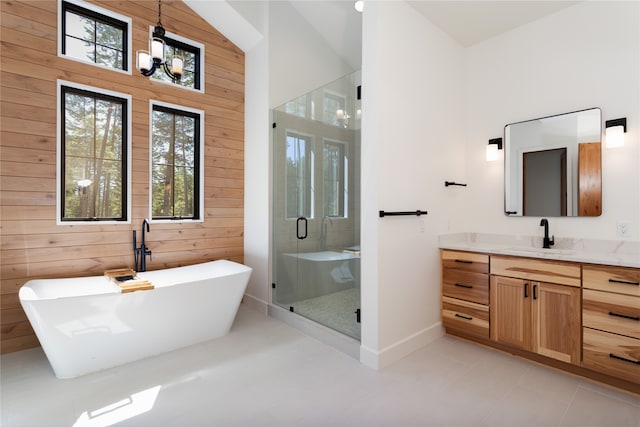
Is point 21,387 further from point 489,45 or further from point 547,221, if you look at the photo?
point 489,45

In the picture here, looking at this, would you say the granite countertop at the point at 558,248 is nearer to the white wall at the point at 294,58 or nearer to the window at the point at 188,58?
the white wall at the point at 294,58

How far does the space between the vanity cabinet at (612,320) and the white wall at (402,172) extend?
1.09 metres

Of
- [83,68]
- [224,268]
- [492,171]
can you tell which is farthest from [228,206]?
[492,171]

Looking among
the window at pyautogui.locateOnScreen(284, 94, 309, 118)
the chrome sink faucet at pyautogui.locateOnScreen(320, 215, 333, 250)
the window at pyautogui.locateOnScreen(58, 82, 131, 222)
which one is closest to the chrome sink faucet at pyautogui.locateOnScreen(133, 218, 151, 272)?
the window at pyautogui.locateOnScreen(58, 82, 131, 222)

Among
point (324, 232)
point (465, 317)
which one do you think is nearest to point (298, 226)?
point (324, 232)

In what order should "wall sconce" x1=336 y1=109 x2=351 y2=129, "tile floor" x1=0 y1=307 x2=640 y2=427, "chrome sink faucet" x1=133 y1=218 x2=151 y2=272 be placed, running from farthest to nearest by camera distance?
"chrome sink faucet" x1=133 y1=218 x2=151 y2=272 < "wall sconce" x1=336 y1=109 x2=351 y2=129 < "tile floor" x1=0 y1=307 x2=640 y2=427

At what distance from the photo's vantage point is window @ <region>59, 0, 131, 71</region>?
291cm

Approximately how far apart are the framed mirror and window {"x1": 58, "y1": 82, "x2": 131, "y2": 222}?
3.72m

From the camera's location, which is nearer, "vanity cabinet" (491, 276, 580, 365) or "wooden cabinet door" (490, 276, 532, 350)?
"vanity cabinet" (491, 276, 580, 365)

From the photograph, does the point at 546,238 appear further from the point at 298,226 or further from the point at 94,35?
the point at 94,35

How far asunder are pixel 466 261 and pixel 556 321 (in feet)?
2.43

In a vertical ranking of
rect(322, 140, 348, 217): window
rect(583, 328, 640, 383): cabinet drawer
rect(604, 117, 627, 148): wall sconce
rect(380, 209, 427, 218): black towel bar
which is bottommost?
rect(583, 328, 640, 383): cabinet drawer

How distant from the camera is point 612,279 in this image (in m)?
2.08

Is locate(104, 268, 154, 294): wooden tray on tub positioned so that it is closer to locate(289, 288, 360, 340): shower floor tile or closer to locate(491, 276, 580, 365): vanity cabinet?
locate(289, 288, 360, 340): shower floor tile
